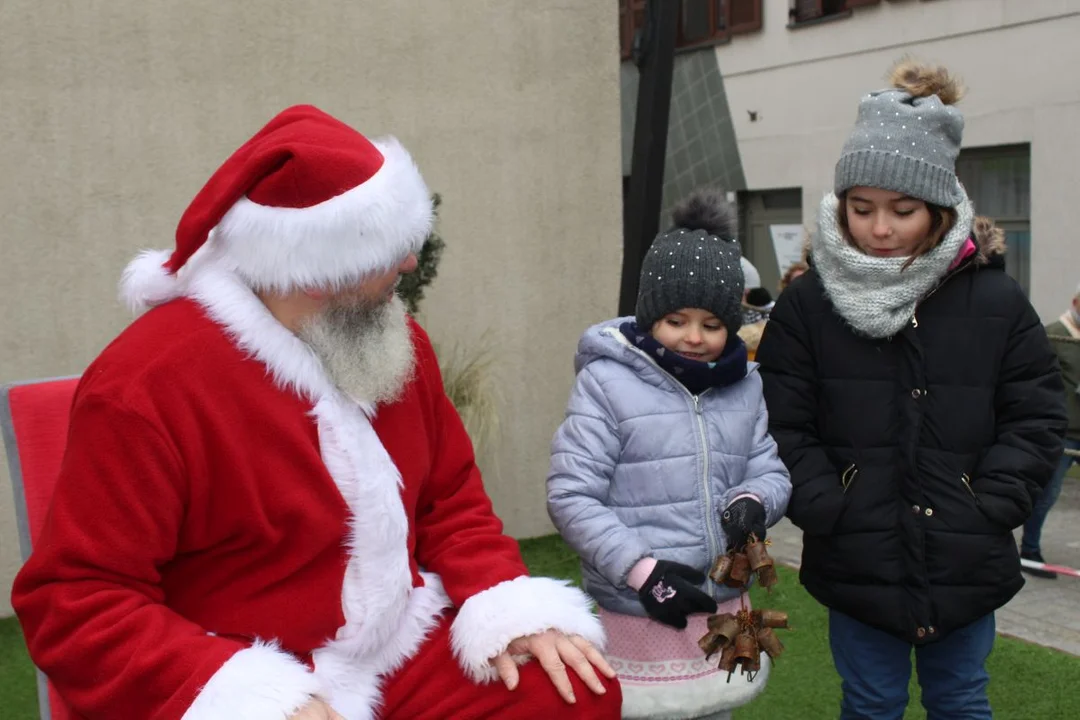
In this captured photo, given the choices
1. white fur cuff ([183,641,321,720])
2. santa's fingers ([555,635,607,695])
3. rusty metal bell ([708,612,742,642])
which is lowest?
rusty metal bell ([708,612,742,642])

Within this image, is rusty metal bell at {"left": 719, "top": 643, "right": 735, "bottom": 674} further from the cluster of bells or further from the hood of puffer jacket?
the hood of puffer jacket

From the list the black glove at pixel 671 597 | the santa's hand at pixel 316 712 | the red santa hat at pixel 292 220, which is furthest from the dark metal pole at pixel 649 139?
the santa's hand at pixel 316 712

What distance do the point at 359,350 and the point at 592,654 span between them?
707 mm

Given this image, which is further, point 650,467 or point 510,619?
point 650,467

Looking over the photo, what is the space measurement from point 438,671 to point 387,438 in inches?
17.7

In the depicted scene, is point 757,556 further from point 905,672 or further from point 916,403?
point 905,672

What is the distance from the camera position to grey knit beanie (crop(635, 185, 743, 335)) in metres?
2.58

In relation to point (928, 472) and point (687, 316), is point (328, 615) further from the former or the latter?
point (928, 472)

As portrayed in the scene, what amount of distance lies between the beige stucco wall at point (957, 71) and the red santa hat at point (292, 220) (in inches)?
370

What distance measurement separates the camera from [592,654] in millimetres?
2123

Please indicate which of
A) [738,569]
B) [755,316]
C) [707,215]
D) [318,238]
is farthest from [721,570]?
[755,316]

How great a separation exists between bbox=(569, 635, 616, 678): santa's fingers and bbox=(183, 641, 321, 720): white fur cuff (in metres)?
0.50

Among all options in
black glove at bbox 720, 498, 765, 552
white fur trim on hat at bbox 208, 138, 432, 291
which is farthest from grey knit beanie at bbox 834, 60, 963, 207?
white fur trim on hat at bbox 208, 138, 432, 291

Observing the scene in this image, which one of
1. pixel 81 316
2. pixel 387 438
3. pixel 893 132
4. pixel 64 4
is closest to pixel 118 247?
pixel 81 316
